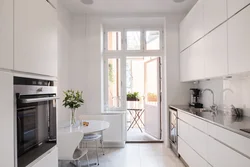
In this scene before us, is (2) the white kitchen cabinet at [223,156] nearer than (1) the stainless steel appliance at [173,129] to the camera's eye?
Yes

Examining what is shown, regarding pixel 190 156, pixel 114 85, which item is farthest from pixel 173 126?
pixel 114 85

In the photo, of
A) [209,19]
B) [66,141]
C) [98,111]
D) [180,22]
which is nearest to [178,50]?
[180,22]

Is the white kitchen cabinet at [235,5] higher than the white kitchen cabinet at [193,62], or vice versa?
the white kitchen cabinet at [235,5]

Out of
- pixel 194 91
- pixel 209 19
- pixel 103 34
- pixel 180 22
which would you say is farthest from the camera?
pixel 103 34

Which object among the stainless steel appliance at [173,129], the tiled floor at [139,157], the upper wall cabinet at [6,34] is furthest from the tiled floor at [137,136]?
the upper wall cabinet at [6,34]

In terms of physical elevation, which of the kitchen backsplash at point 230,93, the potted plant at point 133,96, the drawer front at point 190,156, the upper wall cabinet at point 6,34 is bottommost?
the drawer front at point 190,156

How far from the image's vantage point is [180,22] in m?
4.55

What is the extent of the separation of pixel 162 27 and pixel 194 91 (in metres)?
1.81

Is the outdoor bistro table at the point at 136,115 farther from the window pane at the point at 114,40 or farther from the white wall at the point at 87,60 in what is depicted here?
the window pane at the point at 114,40

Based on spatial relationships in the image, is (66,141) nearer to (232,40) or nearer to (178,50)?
(232,40)

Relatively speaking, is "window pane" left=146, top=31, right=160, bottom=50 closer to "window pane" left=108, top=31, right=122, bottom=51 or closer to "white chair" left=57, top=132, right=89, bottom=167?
"window pane" left=108, top=31, right=122, bottom=51

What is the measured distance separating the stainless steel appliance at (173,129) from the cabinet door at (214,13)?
5.81 ft

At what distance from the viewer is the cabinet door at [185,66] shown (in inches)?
154

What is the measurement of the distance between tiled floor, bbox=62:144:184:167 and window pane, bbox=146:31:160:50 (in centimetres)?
233
